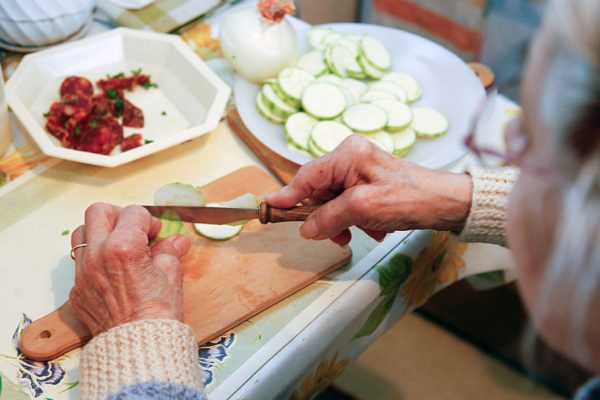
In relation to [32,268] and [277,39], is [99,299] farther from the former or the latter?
[277,39]

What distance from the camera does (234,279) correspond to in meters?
1.27

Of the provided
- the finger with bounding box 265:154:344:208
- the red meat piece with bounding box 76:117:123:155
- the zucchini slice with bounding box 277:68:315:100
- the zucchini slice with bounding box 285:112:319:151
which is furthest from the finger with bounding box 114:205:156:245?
the zucchini slice with bounding box 277:68:315:100

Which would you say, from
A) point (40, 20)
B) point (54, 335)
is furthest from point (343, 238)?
point (40, 20)

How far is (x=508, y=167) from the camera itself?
1.35 m

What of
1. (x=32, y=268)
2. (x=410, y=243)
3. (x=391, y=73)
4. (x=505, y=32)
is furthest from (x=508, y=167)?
(x=505, y=32)

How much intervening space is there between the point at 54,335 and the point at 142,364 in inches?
9.5

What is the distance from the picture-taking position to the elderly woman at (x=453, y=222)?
0.58 meters

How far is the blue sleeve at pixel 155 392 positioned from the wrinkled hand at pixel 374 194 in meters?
0.40

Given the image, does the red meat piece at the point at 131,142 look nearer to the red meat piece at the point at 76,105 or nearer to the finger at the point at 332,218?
the red meat piece at the point at 76,105

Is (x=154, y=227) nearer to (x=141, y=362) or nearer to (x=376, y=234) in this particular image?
(x=141, y=362)

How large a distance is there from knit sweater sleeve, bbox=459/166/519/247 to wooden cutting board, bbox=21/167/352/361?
264mm

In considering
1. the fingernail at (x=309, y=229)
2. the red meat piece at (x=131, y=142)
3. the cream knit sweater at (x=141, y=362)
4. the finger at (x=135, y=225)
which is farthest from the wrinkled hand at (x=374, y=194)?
the red meat piece at (x=131, y=142)

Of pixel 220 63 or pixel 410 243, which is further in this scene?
pixel 220 63

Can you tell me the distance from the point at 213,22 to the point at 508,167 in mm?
1054
